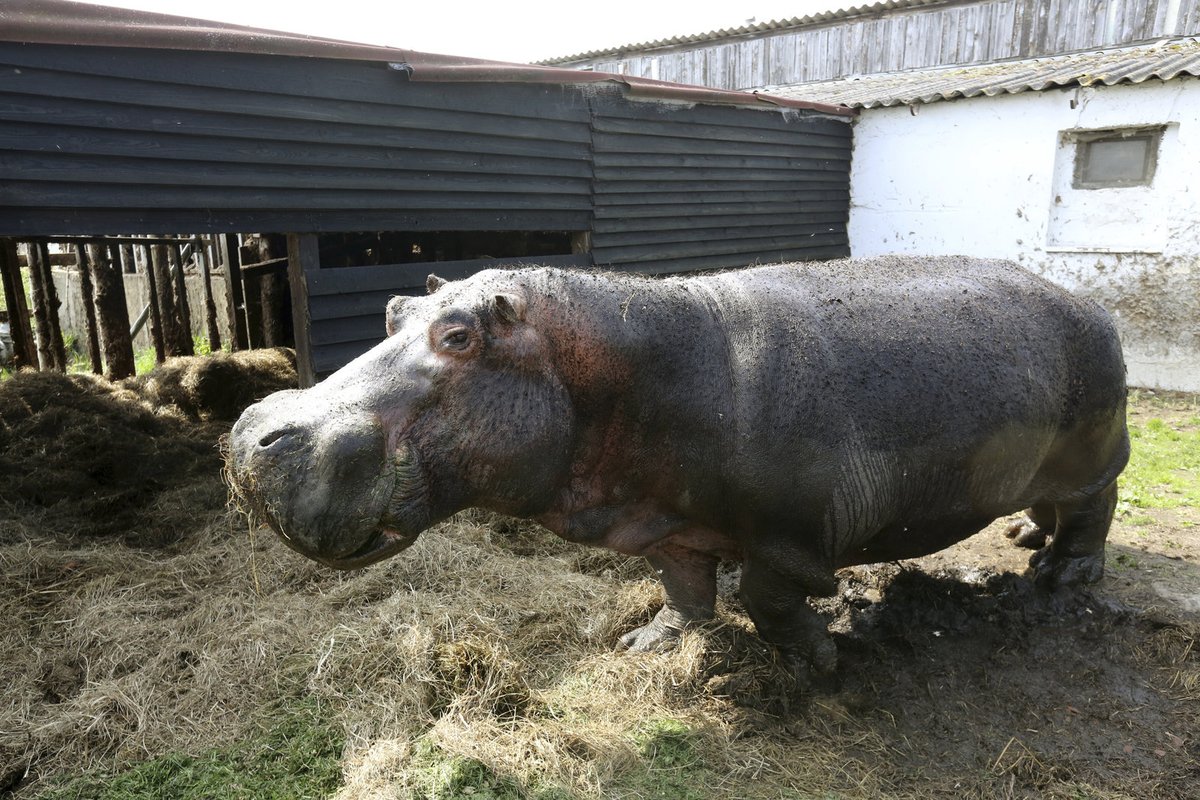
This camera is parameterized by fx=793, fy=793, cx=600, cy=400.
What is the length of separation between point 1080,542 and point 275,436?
12.6 feet

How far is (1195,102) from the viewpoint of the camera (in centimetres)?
877

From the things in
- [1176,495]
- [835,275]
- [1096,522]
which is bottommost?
[1176,495]

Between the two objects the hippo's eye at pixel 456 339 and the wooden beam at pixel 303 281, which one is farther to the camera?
the wooden beam at pixel 303 281

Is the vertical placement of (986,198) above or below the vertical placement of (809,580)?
above

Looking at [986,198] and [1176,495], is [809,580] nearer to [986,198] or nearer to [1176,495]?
[1176,495]

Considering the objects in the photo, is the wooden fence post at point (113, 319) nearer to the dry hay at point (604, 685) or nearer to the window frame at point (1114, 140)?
the dry hay at point (604, 685)

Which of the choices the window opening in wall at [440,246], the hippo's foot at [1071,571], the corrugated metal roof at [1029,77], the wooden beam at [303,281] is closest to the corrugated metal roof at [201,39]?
the wooden beam at [303,281]

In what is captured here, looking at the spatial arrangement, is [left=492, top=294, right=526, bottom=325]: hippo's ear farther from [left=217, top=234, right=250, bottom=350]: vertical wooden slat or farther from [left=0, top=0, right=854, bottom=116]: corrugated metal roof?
[left=217, top=234, right=250, bottom=350]: vertical wooden slat

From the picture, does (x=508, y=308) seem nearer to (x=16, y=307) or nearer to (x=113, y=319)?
(x=113, y=319)

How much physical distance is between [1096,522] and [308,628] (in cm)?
397

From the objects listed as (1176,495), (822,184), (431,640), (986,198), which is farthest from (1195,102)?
(431,640)

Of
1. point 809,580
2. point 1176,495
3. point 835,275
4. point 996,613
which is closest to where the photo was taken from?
point 809,580

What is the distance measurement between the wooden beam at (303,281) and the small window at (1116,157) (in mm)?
9123

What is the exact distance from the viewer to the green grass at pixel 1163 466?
5668mm
